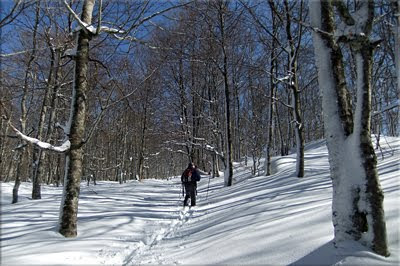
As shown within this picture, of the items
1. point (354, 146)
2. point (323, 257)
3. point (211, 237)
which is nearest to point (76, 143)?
point (211, 237)

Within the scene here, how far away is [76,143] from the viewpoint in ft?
18.0

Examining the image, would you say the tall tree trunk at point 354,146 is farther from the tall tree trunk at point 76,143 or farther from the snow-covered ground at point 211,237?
the tall tree trunk at point 76,143

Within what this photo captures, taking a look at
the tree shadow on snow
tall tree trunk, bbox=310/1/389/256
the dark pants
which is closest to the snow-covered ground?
the tree shadow on snow

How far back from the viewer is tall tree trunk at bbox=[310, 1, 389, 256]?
2971 mm

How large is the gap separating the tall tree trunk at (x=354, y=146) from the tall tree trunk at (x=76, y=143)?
14.2 ft

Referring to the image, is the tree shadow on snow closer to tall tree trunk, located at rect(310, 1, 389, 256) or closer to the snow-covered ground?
the snow-covered ground

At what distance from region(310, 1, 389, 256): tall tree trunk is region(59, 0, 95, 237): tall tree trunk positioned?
170 inches

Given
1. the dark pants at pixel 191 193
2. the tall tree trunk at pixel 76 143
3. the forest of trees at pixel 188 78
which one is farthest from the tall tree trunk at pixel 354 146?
the dark pants at pixel 191 193

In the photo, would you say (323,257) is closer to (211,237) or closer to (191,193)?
(211,237)

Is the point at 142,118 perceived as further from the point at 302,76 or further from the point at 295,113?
the point at 295,113

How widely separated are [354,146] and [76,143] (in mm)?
4612

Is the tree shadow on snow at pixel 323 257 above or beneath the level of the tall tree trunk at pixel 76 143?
beneath

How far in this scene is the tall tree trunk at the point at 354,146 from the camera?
9.75 feet

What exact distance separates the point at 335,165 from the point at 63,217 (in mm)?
4550
